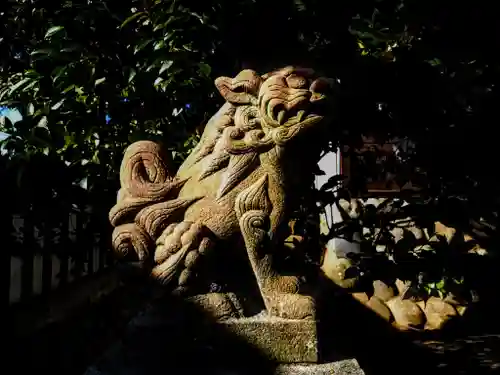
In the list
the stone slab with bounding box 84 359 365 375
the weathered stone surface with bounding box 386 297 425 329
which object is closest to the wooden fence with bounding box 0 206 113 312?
the stone slab with bounding box 84 359 365 375

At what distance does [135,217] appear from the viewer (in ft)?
6.64

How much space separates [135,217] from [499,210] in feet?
5.42

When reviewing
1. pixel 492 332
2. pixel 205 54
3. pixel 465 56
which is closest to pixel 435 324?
pixel 492 332

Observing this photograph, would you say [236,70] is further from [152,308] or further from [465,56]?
[152,308]

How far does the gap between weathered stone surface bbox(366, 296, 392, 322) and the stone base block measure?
369 cm

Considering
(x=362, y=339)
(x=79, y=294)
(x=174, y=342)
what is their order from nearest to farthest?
1. (x=174, y=342)
2. (x=79, y=294)
3. (x=362, y=339)

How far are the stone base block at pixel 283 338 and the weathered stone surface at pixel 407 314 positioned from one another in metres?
3.57

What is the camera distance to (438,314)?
537 centimetres

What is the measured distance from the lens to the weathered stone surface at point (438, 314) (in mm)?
5336

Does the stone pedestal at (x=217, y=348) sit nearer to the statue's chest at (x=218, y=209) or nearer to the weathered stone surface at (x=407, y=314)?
the statue's chest at (x=218, y=209)

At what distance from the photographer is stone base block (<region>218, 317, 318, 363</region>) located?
1.89m

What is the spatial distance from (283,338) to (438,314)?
152 inches

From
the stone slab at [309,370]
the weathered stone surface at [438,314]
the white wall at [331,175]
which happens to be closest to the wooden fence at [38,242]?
the stone slab at [309,370]

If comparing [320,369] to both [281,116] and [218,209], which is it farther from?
[281,116]
